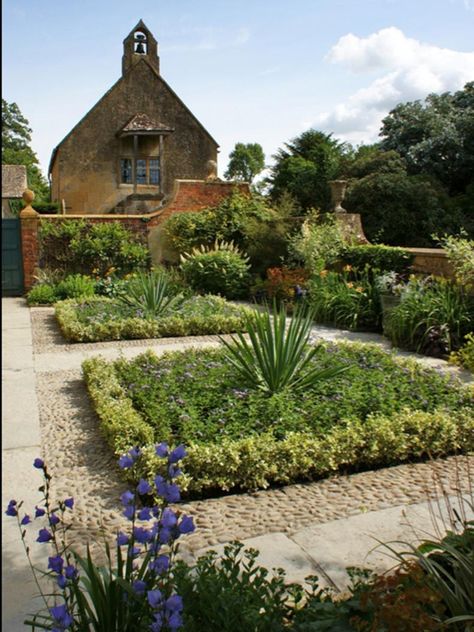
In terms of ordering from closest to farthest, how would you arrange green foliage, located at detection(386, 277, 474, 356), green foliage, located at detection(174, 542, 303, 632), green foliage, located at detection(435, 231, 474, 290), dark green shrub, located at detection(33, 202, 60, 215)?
green foliage, located at detection(174, 542, 303, 632) → green foliage, located at detection(386, 277, 474, 356) → green foliage, located at detection(435, 231, 474, 290) → dark green shrub, located at detection(33, 202, 60, 215)

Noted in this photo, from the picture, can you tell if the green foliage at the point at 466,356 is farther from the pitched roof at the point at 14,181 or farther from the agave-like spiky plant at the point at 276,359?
Result: the pitched roof at the point at 14,181

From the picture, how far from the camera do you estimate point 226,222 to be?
577 inches

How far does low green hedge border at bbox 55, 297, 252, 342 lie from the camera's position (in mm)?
8574

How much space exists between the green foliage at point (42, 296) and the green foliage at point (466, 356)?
8.39 metres

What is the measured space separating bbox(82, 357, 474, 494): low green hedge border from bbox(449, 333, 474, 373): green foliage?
2.26 metres

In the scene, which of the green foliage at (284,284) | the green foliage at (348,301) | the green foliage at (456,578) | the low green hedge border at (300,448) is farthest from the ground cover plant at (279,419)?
the green foliage at (284,284)

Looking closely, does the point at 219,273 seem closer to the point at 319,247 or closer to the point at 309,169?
the point at 319,247

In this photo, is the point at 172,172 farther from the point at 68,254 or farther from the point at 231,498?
the point at 231,498

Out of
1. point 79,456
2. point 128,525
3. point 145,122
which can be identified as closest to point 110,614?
point 128,525

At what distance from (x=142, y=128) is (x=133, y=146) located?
1332mm

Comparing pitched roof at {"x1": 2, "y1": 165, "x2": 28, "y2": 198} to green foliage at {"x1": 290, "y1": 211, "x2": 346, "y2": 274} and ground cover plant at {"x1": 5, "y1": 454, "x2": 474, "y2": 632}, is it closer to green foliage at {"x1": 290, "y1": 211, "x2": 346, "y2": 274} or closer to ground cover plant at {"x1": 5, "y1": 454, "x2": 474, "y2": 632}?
green foliage at {"x1": 290, "y1": 211, "x2": 346, "y2": 274}

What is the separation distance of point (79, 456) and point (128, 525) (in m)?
1.17

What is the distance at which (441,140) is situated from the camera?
23.1 meters

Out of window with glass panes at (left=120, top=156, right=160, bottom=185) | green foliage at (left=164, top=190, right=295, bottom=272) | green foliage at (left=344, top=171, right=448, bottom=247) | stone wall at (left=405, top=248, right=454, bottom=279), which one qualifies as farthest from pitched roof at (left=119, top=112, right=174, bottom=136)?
stone wall at (left=405, top=248, right=454, bottom=279)
